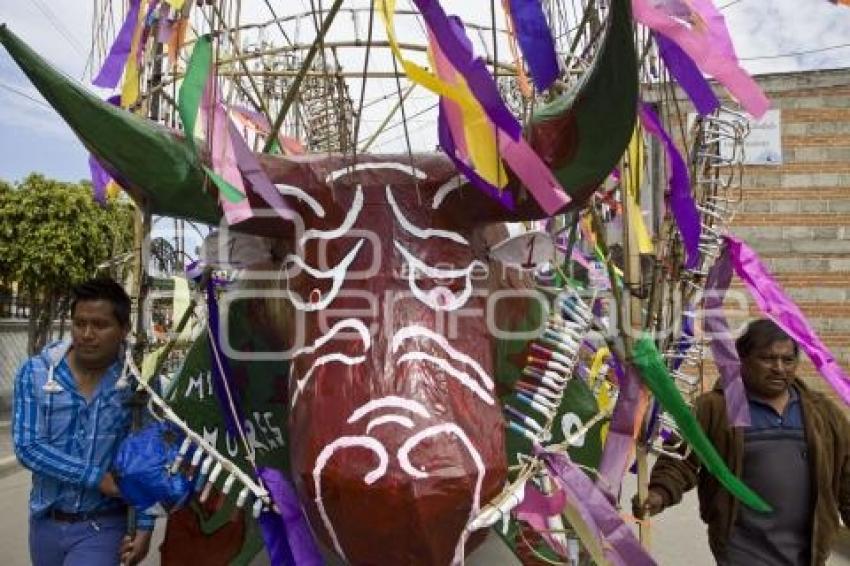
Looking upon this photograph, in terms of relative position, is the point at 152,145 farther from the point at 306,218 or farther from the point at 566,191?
the point at 566,191

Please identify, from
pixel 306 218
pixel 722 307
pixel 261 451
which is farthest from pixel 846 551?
pixel 306 218

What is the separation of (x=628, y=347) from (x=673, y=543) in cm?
361

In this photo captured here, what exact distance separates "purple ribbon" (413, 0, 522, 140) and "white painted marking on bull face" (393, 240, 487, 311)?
1.65ft

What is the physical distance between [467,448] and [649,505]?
94 cm

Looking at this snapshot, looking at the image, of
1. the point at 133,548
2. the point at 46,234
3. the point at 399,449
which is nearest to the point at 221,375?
the point at 133,548

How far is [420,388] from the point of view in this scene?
1855mm

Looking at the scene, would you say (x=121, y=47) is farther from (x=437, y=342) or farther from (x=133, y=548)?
(x=133, y=548)

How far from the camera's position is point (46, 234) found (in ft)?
34.8

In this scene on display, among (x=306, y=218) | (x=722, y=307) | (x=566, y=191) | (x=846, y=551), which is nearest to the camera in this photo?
(x=566, y=191)

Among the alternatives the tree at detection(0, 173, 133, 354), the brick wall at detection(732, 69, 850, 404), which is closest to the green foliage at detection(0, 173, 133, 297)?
the tree at detection(0, 173, 133, 354)

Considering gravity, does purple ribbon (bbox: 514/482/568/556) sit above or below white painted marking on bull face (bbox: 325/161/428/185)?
below

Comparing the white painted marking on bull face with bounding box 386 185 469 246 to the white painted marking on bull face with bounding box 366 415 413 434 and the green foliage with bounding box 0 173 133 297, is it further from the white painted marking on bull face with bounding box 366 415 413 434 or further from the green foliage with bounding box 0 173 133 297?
the green foliage with bounding box 0 173 133 297

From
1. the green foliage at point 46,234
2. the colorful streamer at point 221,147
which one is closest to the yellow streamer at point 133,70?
the colorful streamer at point 221,147

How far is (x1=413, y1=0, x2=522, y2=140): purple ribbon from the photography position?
168 cm
